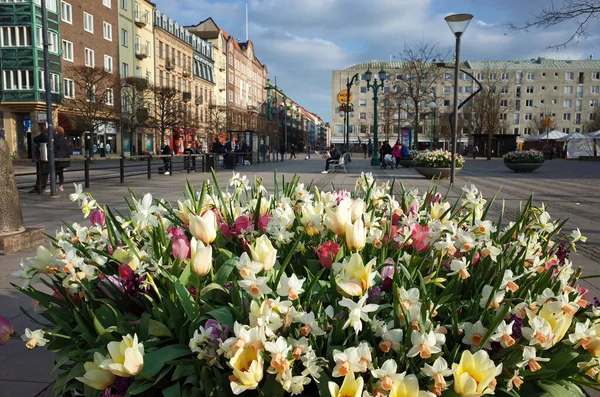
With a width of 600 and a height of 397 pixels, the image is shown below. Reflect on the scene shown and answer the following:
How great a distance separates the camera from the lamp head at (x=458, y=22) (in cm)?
1346

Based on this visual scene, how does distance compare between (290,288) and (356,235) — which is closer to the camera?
(290,288)

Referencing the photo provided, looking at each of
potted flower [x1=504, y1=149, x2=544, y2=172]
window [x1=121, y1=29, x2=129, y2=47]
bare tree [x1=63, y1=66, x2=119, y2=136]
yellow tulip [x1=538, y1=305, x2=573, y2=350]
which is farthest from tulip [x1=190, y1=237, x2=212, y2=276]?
window [x1=121, y1=29, x2=129, y2=47]

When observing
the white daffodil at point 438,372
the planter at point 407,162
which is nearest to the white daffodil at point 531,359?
the white daffodil at point 438,372

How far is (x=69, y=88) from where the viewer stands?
38188 millimetres

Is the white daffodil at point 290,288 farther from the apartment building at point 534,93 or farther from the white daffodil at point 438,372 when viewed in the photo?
the apartment building at point 534,93

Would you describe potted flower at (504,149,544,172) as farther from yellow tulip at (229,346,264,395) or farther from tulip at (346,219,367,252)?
yellow tulip at (229,346,264,395)

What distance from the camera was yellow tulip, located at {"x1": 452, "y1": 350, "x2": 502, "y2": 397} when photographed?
4.26 ft

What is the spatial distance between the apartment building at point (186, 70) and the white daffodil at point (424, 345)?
150ft

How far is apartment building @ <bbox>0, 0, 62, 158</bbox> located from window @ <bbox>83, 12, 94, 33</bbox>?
15.4ft

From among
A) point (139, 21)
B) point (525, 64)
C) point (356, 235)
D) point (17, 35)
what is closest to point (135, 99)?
point (17, 35)

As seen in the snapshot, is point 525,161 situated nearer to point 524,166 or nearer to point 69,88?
point 524,166

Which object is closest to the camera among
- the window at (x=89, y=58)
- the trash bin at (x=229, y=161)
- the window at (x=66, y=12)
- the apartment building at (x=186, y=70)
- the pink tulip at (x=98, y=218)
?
the pink tulip at (x=98, y=218)

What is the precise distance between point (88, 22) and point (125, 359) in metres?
46.1

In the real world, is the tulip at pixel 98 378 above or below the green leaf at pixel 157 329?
below
